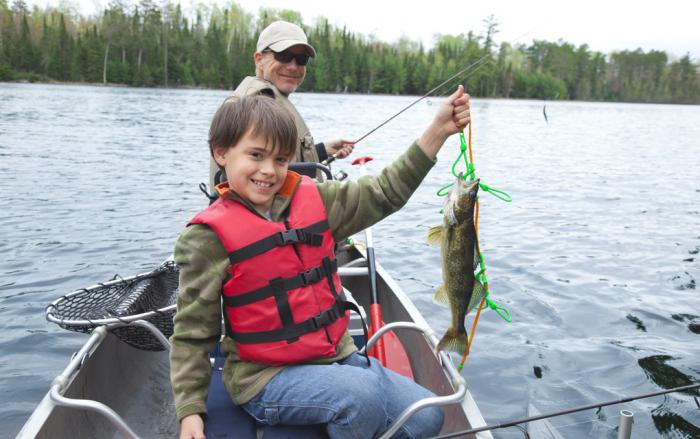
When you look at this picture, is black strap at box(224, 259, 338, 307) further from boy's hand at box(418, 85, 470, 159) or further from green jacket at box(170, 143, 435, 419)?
boy's hand at box(418, 85, 470, 159)

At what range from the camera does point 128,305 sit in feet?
13.5

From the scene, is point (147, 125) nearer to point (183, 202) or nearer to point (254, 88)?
point (183, 202)

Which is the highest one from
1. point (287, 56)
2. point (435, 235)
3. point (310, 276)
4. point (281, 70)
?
point (287, 56)

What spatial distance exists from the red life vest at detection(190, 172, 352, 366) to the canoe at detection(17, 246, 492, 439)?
0.38 metres

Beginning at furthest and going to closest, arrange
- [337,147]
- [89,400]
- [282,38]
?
[337,147]
[282,38]
[89,400]

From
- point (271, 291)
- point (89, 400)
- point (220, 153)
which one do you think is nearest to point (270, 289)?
point (271, 291)

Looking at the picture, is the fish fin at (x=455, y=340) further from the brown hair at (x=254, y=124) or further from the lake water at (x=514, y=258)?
the lake water at (x=514, y=258)

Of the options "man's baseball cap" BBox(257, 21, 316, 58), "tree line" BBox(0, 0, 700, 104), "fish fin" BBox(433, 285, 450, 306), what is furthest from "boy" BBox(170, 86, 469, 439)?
"tree line" BBox(0, 0, 700, 104)

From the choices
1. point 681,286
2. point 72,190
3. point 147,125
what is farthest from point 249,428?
point 147,125

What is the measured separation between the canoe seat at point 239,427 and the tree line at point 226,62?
6785 cm

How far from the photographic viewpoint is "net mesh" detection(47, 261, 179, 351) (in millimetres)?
3766

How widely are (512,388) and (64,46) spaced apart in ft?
317

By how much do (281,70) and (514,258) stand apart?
21.2ft

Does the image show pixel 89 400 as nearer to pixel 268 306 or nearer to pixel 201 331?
pixel 201 331
